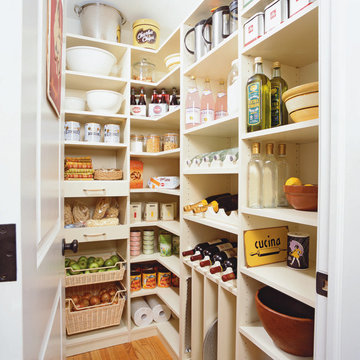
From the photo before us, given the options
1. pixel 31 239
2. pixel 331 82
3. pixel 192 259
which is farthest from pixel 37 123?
pixel 192 259

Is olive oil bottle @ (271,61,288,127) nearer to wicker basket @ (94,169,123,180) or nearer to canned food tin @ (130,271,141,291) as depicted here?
wicker basket @ (94,169,123,180)

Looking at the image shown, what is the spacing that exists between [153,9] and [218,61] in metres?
1.02

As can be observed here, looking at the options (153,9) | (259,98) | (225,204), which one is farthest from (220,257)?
(153,9)

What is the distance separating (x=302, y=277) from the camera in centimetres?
97

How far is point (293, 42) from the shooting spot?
982mm

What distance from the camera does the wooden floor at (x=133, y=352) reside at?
1.91 metres

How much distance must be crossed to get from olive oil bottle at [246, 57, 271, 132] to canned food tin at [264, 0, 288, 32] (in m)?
0.12

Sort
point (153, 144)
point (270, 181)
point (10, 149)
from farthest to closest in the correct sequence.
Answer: point (153, 144)
point (270, 181)
point (10, 149)

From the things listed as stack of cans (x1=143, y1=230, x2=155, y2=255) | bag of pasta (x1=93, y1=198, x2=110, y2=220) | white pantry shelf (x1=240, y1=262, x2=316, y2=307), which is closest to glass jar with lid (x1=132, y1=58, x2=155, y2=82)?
bag of pasta (x1=93, y1=198, x2=110, y2=220)

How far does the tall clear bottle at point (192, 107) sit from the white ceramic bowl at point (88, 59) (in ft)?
2.50

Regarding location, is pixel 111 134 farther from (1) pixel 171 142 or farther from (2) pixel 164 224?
(2) pixel 164 224

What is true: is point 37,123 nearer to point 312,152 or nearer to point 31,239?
point 31,239

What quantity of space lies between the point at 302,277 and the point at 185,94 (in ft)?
3.98

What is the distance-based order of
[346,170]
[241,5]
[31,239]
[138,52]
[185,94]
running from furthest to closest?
[138,52] < [185,94] < [241,5] < [346,170] < [31,239]
